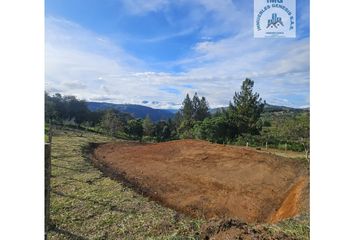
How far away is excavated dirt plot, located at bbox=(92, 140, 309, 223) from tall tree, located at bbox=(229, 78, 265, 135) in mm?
708

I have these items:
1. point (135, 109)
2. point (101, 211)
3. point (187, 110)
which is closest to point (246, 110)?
point (187, 110)

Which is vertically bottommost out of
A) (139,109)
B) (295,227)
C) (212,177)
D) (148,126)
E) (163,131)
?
(212,177)

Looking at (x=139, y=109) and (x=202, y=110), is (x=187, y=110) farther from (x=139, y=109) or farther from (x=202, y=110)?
(x=139, y=109)

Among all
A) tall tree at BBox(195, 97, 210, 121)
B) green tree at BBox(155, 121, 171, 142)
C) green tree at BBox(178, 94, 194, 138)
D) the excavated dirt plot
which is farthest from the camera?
green tree at BBox(155, 121, 171, 142)

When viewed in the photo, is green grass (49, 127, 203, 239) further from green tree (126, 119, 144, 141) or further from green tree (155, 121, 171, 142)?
green tree (155, 121, 171, 142)

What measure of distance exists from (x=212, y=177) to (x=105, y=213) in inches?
124

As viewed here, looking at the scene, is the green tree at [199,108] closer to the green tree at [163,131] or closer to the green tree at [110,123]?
the green tree at [163,131]

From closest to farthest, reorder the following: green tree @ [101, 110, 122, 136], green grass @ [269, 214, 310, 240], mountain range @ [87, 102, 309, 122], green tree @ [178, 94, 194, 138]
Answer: green grass @ [269, 214, 310, 240] → mountain range @ [87, 102, 309, 122] → green tree @ [101, 110, 122, 136] → green tree @ [178, 94, 194, 138]

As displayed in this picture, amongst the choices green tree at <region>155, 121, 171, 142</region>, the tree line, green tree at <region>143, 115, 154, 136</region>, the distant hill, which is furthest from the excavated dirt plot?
the distant hill

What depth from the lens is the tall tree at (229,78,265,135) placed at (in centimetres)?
611

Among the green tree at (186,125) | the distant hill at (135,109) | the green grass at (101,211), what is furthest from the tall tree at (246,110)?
the green grass at (101,211)

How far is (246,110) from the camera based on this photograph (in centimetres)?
686
